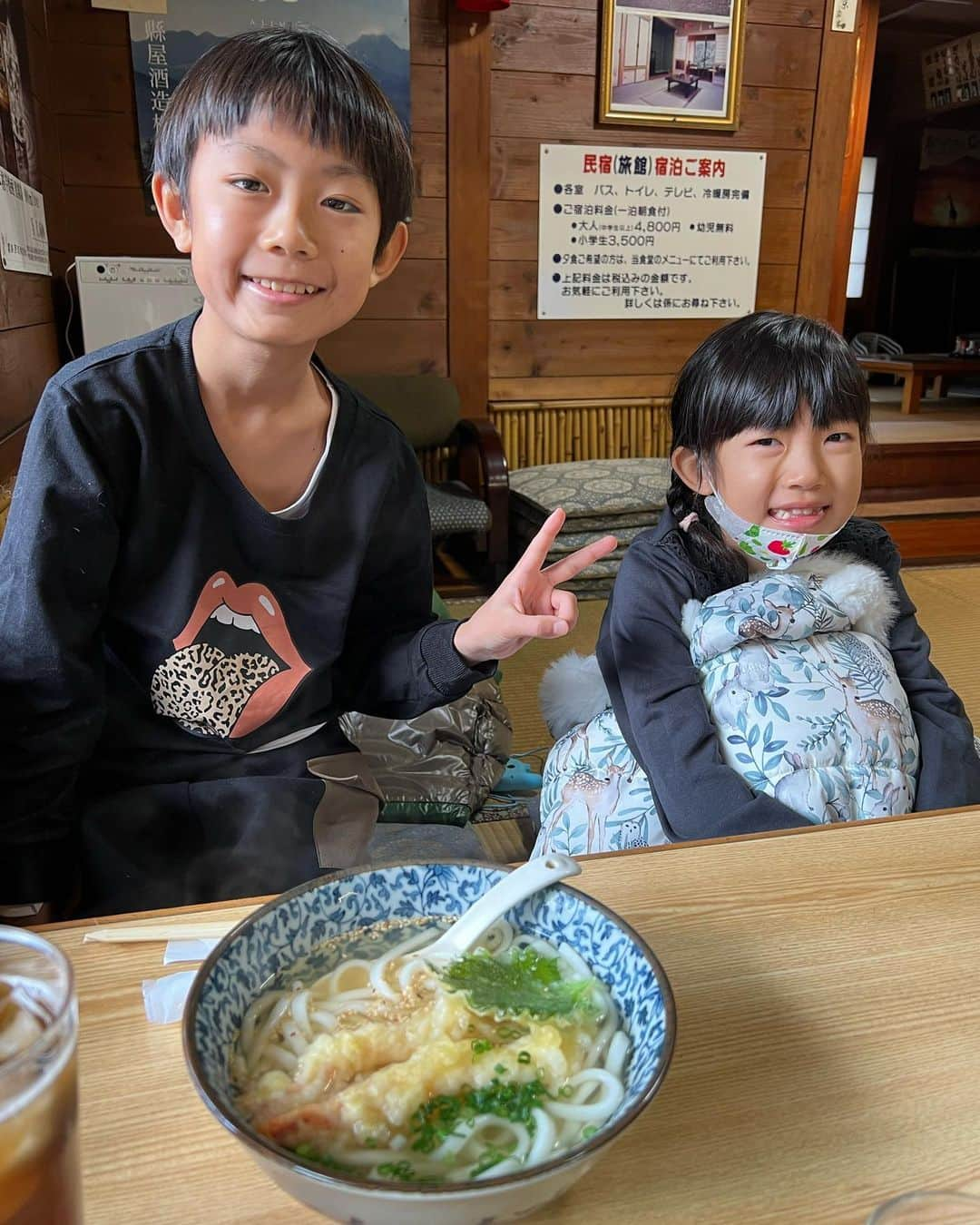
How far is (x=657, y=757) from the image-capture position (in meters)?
1.22

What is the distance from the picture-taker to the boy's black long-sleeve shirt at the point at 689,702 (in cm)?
119

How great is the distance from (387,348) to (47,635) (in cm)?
304

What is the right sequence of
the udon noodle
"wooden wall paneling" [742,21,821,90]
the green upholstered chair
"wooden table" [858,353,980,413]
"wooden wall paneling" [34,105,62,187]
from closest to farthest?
the udon noodle, "wooden wall paneling" [34,105,62,187], the green upholstered chair, "wooden wall paneling" [742,21,821,90], "wooden table" [858,353,980,413]

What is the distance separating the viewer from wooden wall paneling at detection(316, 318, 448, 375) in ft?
12.4

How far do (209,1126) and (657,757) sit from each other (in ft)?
2.58

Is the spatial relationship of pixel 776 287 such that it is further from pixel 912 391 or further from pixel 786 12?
pixel 912 391

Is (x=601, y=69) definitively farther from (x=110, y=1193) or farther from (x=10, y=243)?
(x=110, y=1193)

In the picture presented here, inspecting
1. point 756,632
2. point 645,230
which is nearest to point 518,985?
point 756,632

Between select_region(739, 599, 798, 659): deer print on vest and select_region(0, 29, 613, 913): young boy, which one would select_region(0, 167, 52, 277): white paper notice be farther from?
select_region(739, 599, 798, 659): deer print on vest

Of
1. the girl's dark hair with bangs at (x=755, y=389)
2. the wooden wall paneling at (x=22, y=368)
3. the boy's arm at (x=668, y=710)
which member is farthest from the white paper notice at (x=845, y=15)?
the boy's arm at (x=668, y=710)

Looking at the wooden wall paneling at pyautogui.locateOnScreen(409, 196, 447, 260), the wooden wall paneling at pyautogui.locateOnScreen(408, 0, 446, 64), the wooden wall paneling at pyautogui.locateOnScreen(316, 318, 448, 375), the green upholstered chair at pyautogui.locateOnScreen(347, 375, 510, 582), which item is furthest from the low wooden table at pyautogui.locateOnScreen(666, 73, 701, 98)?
the green upholstered chair at pyautogui.locateOnScreen(347, 375, 510, 582)

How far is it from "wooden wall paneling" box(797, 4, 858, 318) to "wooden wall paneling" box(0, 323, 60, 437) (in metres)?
2.98

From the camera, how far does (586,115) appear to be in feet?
12.4

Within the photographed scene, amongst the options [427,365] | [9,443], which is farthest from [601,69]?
[9,443]
